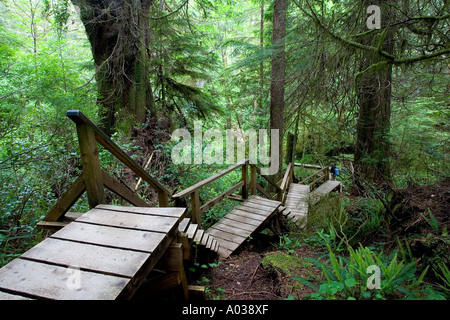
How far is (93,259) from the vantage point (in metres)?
1.51

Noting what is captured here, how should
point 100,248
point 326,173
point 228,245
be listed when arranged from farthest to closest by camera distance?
point 326,173 → point 228,245 → point 100,248

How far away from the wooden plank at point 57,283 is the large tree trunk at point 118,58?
5.78 meters

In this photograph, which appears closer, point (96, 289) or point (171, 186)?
point (96, 289)

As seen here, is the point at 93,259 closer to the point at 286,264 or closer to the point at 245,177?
the point at 286,264

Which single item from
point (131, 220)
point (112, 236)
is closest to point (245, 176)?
point (131, 220)

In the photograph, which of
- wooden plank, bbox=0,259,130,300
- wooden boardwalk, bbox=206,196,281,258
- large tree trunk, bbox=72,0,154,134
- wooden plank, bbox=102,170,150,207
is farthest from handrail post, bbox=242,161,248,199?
wooden plank, bbox=0,259,130,300

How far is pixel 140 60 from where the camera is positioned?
7.10 meters

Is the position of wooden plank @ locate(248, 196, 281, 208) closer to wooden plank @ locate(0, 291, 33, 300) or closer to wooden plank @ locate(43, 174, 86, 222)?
wooden plank @ locate(43, 174, 86, 222)

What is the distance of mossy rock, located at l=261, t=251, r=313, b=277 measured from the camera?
9.54 ft

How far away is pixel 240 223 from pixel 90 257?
3.31 m

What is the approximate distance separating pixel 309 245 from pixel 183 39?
738cm

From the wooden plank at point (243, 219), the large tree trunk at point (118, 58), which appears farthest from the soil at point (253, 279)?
the large tree trunk at point (118, 58)
